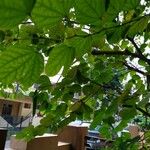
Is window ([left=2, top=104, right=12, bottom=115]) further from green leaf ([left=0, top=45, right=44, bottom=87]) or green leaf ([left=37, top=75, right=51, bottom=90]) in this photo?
green leaf ([left=0, top=45, right=44, bottom=87])

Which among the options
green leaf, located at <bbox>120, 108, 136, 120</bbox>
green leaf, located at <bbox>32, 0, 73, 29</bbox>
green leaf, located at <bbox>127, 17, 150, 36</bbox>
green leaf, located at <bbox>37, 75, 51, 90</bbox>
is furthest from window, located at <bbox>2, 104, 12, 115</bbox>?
green leaf, located at <bbox>32, 0, 73, 29</bbox>

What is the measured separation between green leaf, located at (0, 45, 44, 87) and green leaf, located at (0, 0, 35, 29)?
8 cm

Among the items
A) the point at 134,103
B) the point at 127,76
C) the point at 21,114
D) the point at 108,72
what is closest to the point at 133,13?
the point at 108,72

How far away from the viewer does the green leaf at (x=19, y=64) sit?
50cm

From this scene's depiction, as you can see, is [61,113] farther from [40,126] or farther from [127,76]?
[127,76]

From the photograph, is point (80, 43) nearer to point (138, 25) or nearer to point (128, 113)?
point (138, 25)

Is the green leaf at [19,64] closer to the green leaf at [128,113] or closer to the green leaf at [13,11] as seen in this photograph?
the green leaf at [13,11]

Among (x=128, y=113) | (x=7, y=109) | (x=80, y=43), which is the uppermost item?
(x=7, y=109)

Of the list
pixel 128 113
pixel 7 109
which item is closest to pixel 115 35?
pixel 128 113

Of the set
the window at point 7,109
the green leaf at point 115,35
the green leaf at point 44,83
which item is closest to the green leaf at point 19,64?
the green leaf at point 115,35

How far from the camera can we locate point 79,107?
4.17 feet

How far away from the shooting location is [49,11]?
1.41 ft

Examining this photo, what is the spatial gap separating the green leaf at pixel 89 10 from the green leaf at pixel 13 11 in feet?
0.24

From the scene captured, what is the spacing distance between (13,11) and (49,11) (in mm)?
55
